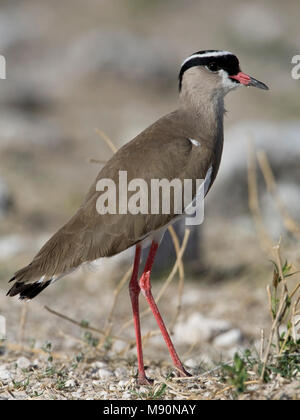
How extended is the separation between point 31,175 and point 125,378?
5.89m

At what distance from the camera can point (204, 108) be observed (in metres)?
4.45

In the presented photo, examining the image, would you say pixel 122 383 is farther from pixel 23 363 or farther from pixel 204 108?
pixel 204 108

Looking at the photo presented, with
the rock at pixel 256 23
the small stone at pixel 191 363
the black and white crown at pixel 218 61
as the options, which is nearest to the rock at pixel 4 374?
the small stone at pixel 191 363

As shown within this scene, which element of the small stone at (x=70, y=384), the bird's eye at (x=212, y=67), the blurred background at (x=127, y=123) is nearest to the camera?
the small stone at (x=70, y=384)

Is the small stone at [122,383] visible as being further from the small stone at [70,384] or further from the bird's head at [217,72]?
the bird's head at [217,72]

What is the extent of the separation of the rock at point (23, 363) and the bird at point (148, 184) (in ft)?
1.93

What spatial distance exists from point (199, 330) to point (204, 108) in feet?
6.21

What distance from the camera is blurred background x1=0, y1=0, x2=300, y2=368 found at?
6477mm

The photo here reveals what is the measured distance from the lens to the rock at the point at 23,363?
428cm

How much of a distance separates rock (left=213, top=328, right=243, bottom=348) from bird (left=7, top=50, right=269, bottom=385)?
1.22 m

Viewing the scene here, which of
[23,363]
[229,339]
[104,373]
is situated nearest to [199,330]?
[229,339]

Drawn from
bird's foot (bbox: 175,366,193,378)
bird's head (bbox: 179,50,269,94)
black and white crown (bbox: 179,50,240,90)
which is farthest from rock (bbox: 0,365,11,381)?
black and white crown (bbox: 179,50,240,90)

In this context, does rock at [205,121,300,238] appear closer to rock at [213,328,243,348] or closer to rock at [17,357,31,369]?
rock at [213,328,243,348]
